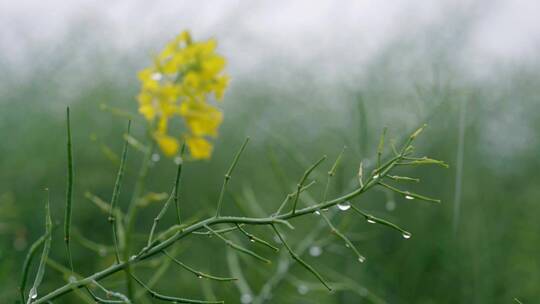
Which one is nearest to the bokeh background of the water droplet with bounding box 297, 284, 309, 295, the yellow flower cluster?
the water droplet with bounding box 297, 284, 309, 295

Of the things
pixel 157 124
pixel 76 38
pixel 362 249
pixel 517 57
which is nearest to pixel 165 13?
pixel 76 38

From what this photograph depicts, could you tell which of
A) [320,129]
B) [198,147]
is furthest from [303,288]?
[320,129]

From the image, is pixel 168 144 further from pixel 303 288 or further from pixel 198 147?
pixel 303 288

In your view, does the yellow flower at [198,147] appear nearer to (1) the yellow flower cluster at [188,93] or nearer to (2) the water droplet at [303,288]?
(1) the yellow flower cluster at [188,93]

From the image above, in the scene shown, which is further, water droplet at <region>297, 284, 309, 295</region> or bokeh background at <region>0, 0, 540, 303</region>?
bokeh background at <region>0, 0, 540, 303</region>

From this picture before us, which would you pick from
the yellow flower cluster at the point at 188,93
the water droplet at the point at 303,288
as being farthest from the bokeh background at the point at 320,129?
the yellow flower cluster at the point at 188,93

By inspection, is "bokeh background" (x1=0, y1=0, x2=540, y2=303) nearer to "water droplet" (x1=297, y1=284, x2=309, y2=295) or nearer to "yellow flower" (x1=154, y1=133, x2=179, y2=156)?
"water droplet" (x1=297, y1=284, x2=309, y2=295)

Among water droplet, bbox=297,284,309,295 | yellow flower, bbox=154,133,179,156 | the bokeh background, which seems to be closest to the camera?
yellow flower, bbox=154,133,179,156
